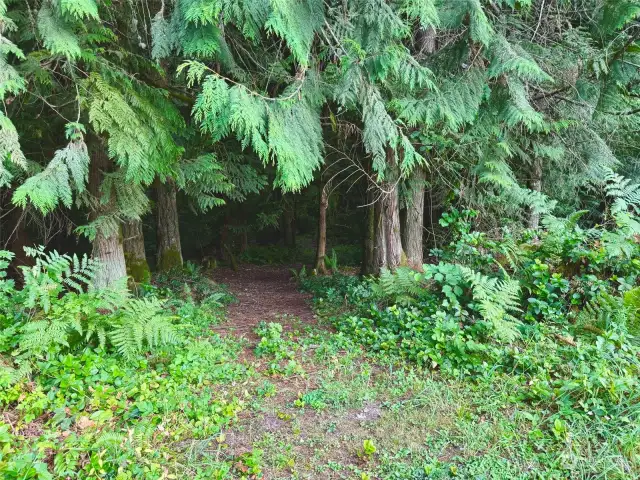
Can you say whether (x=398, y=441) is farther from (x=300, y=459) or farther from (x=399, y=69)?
(x=399, y=69)

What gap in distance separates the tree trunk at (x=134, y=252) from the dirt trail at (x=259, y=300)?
1746mm

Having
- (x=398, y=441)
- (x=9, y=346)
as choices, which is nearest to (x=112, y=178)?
(x=9, y=346)

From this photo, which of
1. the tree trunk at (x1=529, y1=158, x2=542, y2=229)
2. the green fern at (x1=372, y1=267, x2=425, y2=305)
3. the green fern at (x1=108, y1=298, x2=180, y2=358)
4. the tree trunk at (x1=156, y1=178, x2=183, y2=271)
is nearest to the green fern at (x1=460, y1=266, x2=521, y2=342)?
the green fern at (x1=372, y1=267, x2=425, y2=305)

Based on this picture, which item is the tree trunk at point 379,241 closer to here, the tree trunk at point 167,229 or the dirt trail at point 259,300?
the dirt trail at point 259,300

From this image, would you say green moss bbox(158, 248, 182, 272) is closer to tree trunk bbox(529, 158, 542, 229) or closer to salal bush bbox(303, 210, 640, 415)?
salal bush bbox(303, 210, 640, 415)

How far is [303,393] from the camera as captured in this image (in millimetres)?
3480

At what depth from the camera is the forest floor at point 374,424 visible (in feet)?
8.27

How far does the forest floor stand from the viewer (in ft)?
8.27

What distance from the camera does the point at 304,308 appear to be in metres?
6.40

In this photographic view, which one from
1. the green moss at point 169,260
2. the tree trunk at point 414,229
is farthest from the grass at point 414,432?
the green moss at point 169,260

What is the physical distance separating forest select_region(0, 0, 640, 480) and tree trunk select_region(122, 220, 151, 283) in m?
1.10

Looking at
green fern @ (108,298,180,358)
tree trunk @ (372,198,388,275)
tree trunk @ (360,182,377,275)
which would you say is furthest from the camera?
tree trunk @ (360,182,377,275)

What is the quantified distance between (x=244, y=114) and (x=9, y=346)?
9.23 feet

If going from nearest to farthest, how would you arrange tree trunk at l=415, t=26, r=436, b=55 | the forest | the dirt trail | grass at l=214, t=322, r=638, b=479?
grass at l=214, t=322, r=638, b=479
the forest
the dirt trail
tree trunk at l=415, t=26, r=436, b=55
